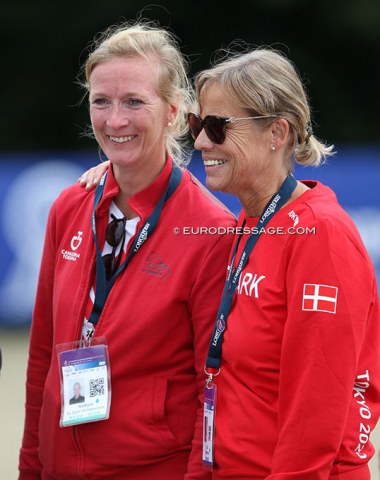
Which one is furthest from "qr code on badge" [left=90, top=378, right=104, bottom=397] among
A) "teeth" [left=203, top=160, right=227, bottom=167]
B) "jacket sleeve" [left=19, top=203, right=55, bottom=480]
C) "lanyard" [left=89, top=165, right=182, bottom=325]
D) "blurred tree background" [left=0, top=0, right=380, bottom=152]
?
"blurred tree background" [left=0, top=0, right=380, bottom=152]

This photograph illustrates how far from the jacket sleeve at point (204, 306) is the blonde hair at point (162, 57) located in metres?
0.54

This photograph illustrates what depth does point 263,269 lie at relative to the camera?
286cm

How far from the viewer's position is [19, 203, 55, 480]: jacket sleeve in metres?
3.54

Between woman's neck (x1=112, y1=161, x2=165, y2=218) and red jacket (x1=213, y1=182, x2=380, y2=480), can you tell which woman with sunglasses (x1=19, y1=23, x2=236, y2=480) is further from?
red jacket (x1=213, y1=182, x2=380, y2=480)

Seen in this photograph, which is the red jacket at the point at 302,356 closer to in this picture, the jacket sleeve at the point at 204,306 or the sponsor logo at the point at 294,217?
the sponsor logo at the point at 294,217

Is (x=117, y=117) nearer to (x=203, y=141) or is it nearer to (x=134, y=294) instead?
(x=203, y=141)

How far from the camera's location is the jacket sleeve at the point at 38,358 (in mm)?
3541

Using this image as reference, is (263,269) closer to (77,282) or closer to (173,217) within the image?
(173,217)

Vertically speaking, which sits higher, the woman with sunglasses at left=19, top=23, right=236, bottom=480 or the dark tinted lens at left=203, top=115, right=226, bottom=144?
the dark tinted lens at left=203, top=115, right=226, bottom=144

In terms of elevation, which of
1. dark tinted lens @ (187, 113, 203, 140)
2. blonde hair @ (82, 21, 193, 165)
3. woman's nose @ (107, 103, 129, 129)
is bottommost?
dark tinted lens @ (187, 113, 203, 140)

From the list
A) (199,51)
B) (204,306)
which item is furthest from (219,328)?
(199,51)

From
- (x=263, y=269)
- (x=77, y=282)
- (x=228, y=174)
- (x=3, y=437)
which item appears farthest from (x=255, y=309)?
(x=3, y=437)

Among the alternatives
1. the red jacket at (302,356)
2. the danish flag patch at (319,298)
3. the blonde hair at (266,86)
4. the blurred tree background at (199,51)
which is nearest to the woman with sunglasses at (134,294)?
the red jacket at (302,356)

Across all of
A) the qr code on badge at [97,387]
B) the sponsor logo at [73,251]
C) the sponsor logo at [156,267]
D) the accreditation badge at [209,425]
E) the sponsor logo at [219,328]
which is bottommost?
the accreditation badge at [209,425]
